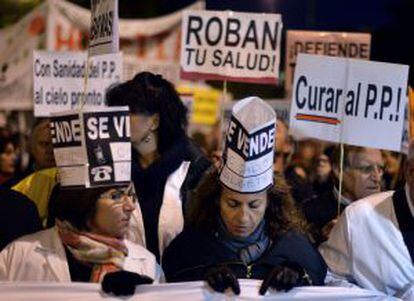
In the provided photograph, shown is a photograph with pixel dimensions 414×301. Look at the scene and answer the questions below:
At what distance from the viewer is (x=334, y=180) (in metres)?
7.12

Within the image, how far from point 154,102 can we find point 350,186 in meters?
1.36

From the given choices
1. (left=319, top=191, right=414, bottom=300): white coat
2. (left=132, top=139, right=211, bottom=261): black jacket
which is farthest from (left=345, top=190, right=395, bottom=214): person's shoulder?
(left=132, top=139, right=211, bottom=261): black jacket

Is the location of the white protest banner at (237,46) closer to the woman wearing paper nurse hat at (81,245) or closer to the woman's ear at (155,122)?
the woman's ear at (155,122)

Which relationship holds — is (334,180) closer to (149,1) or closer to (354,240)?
(354,240)

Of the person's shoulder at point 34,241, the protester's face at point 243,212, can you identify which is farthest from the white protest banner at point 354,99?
the person's shoulder at point 34,241

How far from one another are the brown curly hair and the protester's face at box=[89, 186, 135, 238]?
0.40 m

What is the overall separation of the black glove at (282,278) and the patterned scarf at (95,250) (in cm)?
67

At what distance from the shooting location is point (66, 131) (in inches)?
215

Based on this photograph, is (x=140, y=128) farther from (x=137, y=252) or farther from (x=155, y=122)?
(x=137, y=252)

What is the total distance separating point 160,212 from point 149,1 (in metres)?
21.0

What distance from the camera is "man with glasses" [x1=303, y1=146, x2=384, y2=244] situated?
6934 mm

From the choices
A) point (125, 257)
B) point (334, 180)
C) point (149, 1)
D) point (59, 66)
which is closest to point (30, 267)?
point (125, 257)

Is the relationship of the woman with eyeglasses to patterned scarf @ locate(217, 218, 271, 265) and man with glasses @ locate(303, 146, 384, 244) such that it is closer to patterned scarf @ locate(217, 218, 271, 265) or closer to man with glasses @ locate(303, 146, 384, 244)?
patterned scarf @ locate(217, 218, 271, 265)

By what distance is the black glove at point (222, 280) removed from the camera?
5074 millimetres
